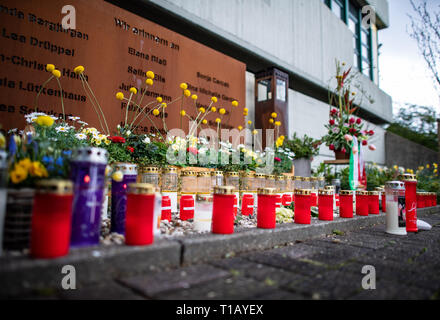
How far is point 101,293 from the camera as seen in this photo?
898 mm

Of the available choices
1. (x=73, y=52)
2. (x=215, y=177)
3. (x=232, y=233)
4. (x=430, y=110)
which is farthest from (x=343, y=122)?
(x=430, y=110)

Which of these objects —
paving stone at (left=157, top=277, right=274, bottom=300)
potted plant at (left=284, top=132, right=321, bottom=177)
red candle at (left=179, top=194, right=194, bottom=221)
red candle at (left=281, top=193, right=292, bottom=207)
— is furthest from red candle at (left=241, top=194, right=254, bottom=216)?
potted plant at (left=284, top=132, right=321, bottom=177)

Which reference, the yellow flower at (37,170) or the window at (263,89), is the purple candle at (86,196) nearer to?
the yellow flower at (37,170)

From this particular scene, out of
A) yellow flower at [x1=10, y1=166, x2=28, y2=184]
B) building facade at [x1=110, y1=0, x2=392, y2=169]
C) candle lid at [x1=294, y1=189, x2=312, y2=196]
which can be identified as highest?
building facade at [x1=110, y1=0, x2=392, y2=169]

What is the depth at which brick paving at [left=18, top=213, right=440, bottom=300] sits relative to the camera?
3.04 feet

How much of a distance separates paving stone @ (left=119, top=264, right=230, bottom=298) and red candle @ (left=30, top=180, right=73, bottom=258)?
0.91 ft

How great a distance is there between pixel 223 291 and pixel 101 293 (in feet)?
1.35

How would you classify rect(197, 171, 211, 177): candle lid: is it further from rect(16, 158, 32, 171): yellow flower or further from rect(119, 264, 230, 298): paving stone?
rect(16, 158, 32, 171): yellow flower

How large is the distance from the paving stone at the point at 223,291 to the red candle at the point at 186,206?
3.10 feet

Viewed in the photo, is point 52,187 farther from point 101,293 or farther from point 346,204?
point 346,204

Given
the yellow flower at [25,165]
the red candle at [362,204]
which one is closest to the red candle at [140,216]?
the yellow flower at [25,165]

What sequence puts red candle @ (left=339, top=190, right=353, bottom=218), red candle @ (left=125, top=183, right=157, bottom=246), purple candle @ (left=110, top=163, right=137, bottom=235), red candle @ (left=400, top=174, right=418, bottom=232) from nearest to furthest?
red candle @ (left=125, top=183, right=157, bottom=246), purple candle @ (left=110, top=163, right=137, bottom=235), red candle @ (left=400, top=174, right=418, bottom=232), red candle @ (left=339, top=190, right=353, bottom=218)

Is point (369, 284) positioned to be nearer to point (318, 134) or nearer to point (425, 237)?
point (425, 237)
